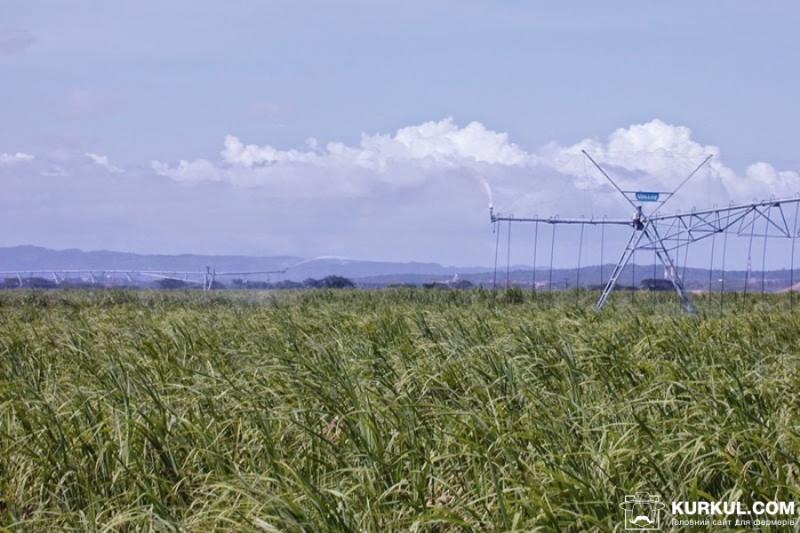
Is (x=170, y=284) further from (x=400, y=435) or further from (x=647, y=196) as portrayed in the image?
(x=400, y=435)

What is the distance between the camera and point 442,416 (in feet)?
24.0

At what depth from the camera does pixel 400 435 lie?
6.87 m

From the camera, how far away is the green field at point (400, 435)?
19.2ft

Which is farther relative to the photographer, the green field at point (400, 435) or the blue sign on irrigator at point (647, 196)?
the blue sign on irrigator at point (647, 196)

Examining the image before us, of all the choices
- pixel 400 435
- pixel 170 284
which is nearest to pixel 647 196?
pixel 400 435

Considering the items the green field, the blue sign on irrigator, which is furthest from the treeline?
the green field

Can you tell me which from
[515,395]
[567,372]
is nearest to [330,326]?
[567,372]

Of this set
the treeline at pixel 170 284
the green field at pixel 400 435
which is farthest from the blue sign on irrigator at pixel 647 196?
the treeline at pixel 170 284

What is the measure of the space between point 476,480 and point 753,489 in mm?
1399

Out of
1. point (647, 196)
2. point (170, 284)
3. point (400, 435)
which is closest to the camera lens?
point (400, 435)

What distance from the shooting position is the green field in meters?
5.86

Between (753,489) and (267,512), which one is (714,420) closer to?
(753,489)

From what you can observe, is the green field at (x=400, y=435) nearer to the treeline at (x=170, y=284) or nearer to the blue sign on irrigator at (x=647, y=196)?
the blue sign on irrigator at (x=647, y=196)

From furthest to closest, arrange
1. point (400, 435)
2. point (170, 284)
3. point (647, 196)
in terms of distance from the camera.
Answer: point (170, 284) < point (647, 196) < point (400, 435)
